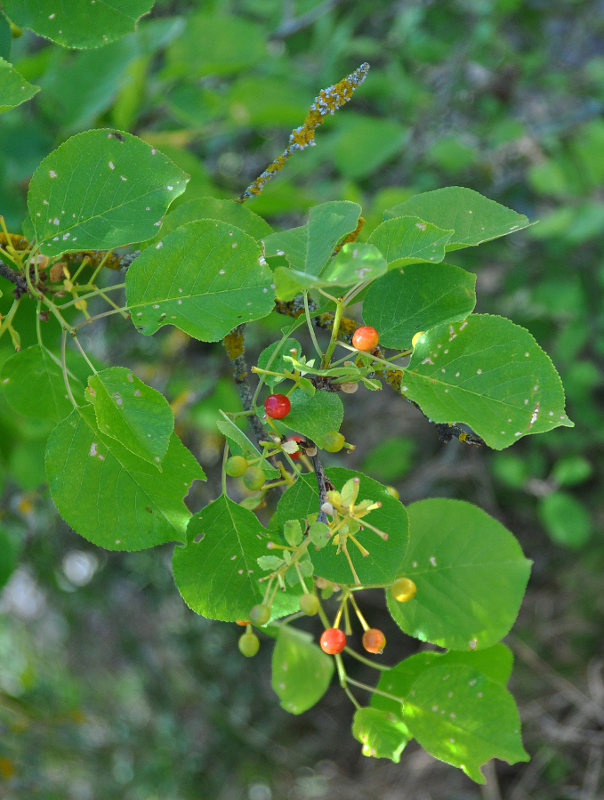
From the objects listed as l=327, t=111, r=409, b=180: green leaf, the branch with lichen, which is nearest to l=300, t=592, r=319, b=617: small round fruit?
the branch with lichen

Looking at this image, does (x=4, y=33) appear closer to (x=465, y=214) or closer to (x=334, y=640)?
(x=465, y=214)

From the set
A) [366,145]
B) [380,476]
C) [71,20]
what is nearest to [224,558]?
[71,20]

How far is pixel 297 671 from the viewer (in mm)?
650

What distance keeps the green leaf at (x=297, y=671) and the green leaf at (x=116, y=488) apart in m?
0.19

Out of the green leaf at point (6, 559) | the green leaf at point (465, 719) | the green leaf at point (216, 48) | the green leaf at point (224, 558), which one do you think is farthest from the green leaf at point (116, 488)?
the green leaf at point (216, 48)

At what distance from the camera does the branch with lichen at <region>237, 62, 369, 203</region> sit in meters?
0.52

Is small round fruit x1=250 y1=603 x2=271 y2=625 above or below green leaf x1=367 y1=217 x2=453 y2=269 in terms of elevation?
below

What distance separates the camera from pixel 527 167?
8.21 feet

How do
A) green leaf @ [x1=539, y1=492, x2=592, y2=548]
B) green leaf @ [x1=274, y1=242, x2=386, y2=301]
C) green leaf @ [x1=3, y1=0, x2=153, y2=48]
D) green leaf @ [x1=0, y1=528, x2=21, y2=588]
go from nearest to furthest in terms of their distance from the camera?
green leaf @ [x1=274, y1=242, x2=386, y2=301], green leaf @ [x1=3, y1=0, x2=153, y2=48], green leaf @ [x1=0, y1=528, x2=21, y2=588], green leaf @ [x1=539, y1=492, x2=592, y2=548]

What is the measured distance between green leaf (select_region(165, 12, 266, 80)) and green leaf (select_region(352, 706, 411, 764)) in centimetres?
134

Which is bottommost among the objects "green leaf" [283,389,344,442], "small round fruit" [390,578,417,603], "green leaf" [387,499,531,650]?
"green leaf" [387,499,531,650]

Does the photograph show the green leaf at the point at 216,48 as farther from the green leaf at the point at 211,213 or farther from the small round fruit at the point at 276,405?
the small round fruit at the point at 276,405

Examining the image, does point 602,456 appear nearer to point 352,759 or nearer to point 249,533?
point 352,759

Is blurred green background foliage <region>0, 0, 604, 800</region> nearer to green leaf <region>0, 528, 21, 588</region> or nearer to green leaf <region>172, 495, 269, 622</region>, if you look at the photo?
green leaf <region>0, 528, 21, 588</region>
